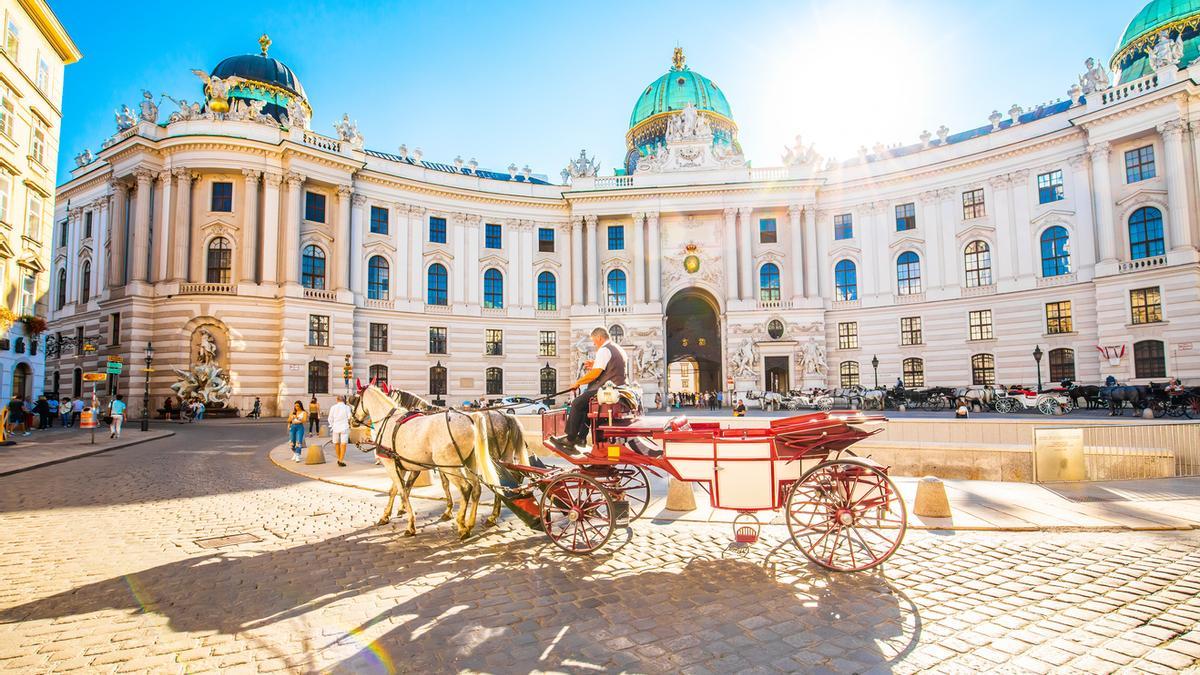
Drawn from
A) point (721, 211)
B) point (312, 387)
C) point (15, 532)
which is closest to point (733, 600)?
point (15, 532)

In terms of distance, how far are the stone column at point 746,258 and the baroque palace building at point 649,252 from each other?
29cm

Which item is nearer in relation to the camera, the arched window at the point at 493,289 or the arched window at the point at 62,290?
the arched window at the point at 493,289

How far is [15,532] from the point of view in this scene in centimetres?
757

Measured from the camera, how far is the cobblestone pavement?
3953 mm

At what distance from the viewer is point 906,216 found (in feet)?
128

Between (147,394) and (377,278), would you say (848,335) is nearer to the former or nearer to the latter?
(377,278)

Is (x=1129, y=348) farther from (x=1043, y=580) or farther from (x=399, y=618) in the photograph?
(x=399, y=618)

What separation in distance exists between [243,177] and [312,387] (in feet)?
46.1

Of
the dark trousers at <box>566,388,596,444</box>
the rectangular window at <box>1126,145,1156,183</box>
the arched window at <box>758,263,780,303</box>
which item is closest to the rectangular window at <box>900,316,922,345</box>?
the arched window at <box>758,263,780,303</box>

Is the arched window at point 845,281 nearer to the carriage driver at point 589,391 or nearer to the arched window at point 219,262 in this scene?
the carriage driver at point 589,391

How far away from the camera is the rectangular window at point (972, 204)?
36.6m

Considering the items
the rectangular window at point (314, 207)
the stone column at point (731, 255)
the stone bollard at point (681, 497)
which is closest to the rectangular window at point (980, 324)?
the stone column at point (731, 255)

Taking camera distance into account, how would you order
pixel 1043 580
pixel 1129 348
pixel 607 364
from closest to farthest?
pixel 1043 580 < pixel 607 364 < pixel 1129 348

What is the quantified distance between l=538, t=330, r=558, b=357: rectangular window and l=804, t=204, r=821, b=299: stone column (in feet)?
61.9
